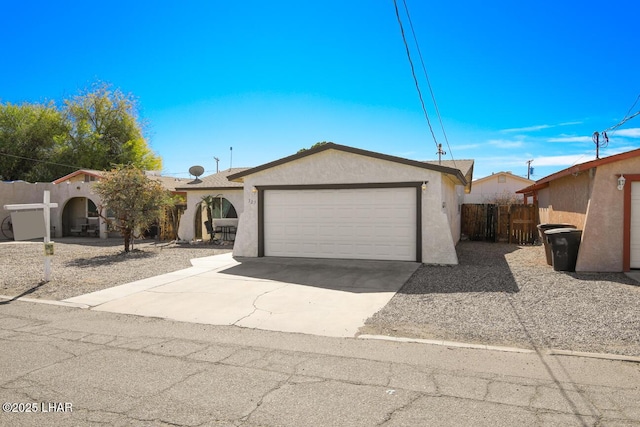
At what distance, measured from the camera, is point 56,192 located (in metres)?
24.2

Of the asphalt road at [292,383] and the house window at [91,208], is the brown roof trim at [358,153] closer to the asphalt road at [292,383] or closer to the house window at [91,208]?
the asphalt road at [292,383]

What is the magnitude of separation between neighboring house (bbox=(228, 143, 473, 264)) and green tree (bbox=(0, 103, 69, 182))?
103 feet

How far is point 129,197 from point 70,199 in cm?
1276

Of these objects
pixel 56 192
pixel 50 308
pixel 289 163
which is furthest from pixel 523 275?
pixel 56 192

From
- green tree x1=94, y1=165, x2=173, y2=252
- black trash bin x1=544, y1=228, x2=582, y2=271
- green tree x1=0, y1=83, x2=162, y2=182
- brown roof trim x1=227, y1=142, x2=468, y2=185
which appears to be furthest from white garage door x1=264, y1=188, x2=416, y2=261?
green tree x1=0, y1=83, x2=162, y2=182

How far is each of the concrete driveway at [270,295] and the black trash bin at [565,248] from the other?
11.5 feet

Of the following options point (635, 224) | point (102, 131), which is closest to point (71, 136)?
point (102, 131)

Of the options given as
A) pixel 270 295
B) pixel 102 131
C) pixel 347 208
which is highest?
pixel 102 131

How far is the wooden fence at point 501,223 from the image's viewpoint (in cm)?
1908

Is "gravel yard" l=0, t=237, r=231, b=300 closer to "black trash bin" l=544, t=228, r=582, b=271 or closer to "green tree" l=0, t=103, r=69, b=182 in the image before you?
"black trash bin" l=544, t=228, r=582, b=271

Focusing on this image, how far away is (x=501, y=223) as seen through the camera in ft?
65.7

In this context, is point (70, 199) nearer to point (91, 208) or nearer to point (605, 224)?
point (91, 208)

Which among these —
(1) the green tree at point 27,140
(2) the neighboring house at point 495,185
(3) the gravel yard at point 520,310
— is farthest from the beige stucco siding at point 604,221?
(1) the green tree at point 27,140

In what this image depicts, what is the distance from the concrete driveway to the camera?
21.0 ft
